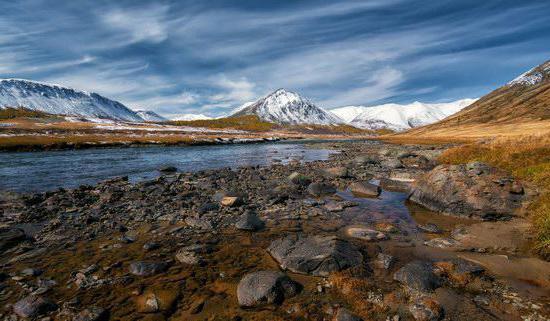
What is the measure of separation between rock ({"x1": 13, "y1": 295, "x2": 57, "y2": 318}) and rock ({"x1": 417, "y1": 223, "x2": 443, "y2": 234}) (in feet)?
44.4

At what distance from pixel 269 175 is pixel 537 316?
24.4 meters

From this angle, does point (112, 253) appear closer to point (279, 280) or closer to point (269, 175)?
point (279, 280)

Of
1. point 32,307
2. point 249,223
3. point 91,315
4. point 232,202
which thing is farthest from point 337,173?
point 32,307

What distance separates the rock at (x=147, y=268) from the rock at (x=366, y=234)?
7475 mm

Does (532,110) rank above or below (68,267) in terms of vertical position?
above

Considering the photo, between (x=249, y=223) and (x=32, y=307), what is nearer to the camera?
(x=32, y=307)

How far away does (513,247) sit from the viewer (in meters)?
10.7

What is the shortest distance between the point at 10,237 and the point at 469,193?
20.8 metres

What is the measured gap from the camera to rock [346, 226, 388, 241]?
477 inches

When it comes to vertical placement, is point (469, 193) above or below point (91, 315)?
above

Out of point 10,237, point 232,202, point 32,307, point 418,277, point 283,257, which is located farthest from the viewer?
point 232,202

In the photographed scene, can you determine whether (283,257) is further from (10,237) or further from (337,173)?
(337,173)

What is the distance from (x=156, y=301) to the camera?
26.0 feet

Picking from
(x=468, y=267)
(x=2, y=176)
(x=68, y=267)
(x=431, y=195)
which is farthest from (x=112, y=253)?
(x=2, y=176)
